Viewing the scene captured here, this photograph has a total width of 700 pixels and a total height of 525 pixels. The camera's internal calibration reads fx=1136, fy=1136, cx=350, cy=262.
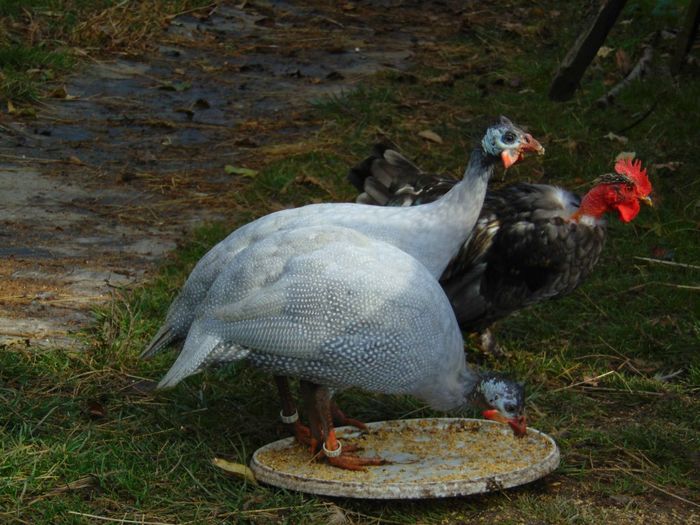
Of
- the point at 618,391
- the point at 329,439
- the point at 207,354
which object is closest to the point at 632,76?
the point at 618,391

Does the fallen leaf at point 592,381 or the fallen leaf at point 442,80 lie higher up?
the fallen leaf at point 592,381

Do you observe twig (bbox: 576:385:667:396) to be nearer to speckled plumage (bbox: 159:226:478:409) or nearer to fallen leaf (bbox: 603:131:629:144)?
speckled plumage (bbox: 159:226:478:409)

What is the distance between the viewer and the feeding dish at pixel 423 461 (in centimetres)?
331

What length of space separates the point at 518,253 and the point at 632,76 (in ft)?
11.7

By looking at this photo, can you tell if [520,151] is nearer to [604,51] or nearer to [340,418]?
[340,418]

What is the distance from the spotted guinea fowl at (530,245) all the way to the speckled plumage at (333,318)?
1.05m

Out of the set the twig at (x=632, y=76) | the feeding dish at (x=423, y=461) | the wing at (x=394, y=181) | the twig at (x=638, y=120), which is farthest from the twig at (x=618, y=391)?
the twig at (x=632, y=76)

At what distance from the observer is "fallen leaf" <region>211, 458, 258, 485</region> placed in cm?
353

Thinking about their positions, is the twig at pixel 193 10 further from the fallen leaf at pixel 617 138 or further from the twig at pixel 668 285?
the twig at pixel 668 285

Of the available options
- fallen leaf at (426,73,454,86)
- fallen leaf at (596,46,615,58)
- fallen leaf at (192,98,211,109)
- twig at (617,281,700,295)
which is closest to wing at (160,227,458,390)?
twig at (617,281,700,295)

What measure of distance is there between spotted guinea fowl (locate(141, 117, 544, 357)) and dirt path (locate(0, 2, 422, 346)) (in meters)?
0.81

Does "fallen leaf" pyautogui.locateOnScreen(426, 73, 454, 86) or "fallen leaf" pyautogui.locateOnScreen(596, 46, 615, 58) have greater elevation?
"fallen leaf" pyautogui.locateOnScreen(596, 46, 615, 58)

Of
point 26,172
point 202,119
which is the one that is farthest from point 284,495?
point 202,119

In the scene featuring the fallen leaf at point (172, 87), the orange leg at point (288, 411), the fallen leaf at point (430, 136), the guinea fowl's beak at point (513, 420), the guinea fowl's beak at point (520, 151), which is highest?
the guinea fowl's beak at point (520, 151)
